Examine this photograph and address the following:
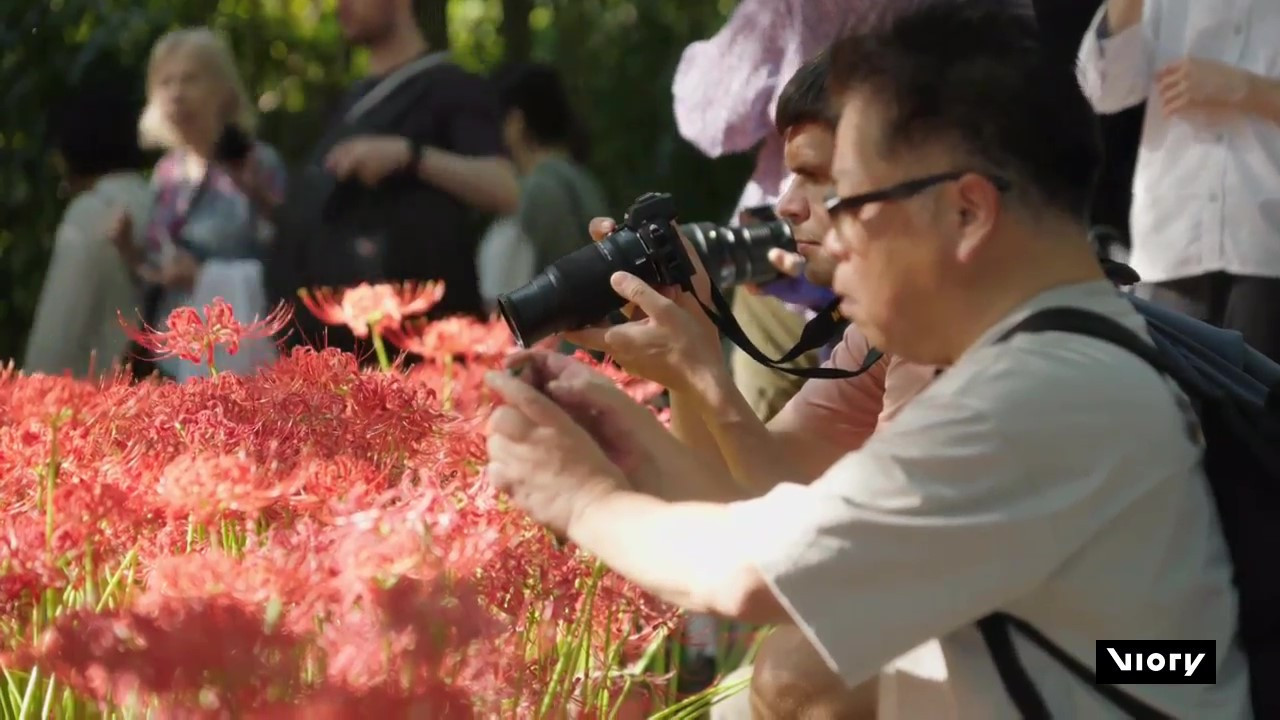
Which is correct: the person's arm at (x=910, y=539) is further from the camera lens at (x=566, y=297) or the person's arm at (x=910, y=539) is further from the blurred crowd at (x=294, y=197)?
the blurred crowd at (x=294, y=197)

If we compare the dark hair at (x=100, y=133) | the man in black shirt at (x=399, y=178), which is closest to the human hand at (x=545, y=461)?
the man in black shirt at (x=399, y=178)

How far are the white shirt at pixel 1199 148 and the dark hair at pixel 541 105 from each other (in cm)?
181

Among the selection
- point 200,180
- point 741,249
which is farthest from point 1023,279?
point 200,180

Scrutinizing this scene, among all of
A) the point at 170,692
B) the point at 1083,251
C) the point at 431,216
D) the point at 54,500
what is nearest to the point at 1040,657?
the point at 1083,251

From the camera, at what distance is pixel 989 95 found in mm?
1017

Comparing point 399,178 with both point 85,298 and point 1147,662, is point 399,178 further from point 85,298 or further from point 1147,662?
point 1147,662

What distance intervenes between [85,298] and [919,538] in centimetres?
229

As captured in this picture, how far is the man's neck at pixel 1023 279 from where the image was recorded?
1.03 meters

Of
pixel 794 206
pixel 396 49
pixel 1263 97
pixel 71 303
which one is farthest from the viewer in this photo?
pixel 71 303

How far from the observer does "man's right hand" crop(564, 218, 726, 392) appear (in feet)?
4.29

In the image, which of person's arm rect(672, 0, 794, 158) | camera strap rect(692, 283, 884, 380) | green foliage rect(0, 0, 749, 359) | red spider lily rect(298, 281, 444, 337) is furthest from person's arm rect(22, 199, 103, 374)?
green foliage rect(0, 0, 749, 359)

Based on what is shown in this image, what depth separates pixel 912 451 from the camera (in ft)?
3.11

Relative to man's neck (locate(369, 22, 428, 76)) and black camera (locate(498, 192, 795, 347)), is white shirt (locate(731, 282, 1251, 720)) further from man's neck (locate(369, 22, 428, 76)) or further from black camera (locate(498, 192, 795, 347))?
man's neck (locate(369, 22, 428, 76))

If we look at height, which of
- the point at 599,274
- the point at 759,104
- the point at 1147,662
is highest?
the point at 759,104
